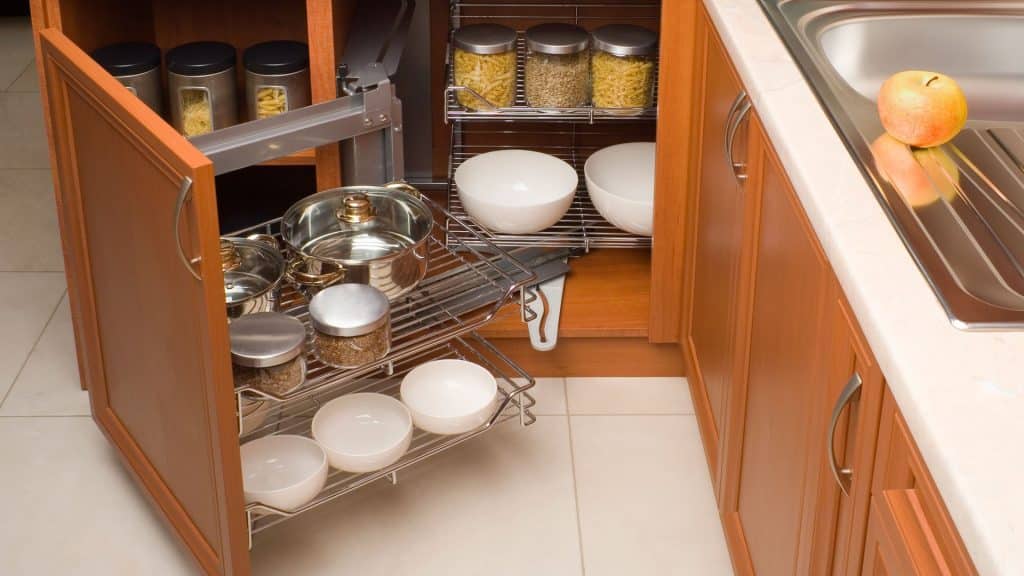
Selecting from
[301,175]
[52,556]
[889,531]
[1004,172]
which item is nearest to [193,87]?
[301,175]

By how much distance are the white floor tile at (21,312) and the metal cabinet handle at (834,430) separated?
171 centimetres

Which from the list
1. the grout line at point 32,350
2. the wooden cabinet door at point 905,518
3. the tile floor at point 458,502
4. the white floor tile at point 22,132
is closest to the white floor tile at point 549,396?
the tile floor at point 458,502

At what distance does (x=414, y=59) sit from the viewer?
2.72 m

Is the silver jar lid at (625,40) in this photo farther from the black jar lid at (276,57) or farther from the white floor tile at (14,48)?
the white floor tile at (14,48)

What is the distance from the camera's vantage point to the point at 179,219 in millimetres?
1568

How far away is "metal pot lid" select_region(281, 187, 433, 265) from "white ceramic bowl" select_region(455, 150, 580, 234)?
0.75 feet

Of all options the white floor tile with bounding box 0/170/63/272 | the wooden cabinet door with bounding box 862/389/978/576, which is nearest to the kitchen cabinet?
the wooden cabinet door with bounding box 862/389/978/576

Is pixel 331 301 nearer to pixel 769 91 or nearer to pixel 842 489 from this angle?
pixel 769 91

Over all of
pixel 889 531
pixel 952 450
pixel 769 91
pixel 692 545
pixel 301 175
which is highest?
pixel 769 91

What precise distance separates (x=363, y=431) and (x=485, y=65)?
0.71 meters

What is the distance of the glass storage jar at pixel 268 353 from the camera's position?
72.1 inches

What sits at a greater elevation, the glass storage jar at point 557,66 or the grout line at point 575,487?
the glass storage jar at point 557,66

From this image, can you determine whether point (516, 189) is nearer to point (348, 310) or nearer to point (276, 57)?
point (276, 57)

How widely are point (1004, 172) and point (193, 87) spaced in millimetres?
1406
